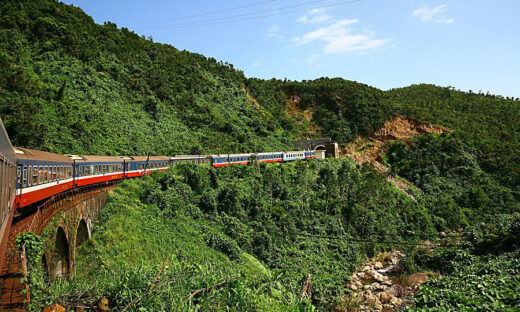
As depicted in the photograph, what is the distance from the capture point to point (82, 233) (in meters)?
12.4

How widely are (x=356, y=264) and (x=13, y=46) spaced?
1615 inches

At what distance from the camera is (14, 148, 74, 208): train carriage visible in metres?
8.46

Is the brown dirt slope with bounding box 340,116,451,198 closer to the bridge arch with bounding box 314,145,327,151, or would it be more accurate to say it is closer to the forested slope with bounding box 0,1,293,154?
the bridge arch with bounding box 314,145,327,151

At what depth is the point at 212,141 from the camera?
41656 mm

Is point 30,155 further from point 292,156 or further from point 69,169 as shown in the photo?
point 292,156

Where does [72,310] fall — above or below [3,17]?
below

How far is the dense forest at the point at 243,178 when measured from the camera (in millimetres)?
9828

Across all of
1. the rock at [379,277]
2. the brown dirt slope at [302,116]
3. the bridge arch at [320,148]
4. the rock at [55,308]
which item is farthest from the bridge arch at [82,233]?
the brown dirt slope at [302,116]

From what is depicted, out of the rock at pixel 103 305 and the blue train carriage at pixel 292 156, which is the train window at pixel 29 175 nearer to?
the rock at pixel 103 305

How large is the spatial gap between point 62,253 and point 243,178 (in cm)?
1967

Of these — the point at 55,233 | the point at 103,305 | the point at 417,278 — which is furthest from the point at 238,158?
the point at 103,305

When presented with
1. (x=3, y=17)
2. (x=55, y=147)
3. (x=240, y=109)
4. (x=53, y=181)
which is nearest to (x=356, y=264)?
(x=53, y=181)

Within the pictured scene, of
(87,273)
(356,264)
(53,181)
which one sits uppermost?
(53,181)

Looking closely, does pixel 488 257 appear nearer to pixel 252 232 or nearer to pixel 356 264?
pixel 356 264
